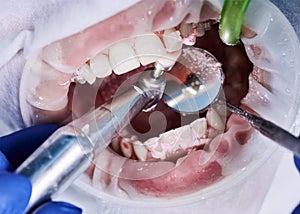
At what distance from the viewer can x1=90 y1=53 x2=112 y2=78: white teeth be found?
A: 41.9 inches

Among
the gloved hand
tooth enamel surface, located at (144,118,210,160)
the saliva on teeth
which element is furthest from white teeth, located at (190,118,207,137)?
the gloved hand

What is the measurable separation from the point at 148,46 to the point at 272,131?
9.4 inches

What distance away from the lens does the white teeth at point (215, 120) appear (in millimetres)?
1108

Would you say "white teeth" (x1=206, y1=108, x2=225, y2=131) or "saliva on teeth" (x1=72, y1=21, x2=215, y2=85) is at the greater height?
"saliva on teeth" (x1=72, y1=21, x2=215, y2=85)

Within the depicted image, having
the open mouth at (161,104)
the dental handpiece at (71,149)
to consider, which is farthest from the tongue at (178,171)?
the dental handpiece at (71,149)

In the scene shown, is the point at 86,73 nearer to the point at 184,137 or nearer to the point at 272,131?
the point at 184,137

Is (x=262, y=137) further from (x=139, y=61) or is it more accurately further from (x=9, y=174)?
(x=9, y=174)

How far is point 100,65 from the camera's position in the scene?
42.1 inches

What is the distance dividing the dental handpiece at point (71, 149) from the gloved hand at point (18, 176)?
15 millimetres

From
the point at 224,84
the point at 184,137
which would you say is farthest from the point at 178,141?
the point at 224,84

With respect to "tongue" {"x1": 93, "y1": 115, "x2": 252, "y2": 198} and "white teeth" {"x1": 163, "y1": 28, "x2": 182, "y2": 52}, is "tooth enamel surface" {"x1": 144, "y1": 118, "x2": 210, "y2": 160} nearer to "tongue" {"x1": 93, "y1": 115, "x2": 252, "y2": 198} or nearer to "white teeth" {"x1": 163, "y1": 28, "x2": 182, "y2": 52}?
"tongue" {"x1": 93, "y1": 115, "x2": 252, "y2": 198}

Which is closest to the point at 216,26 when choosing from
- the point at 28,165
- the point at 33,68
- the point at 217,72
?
the point at 217,72

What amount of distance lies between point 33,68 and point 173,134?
249 millimetres

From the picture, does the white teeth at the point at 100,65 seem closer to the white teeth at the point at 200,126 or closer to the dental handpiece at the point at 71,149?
the dental handpiece at the point at 71,149
